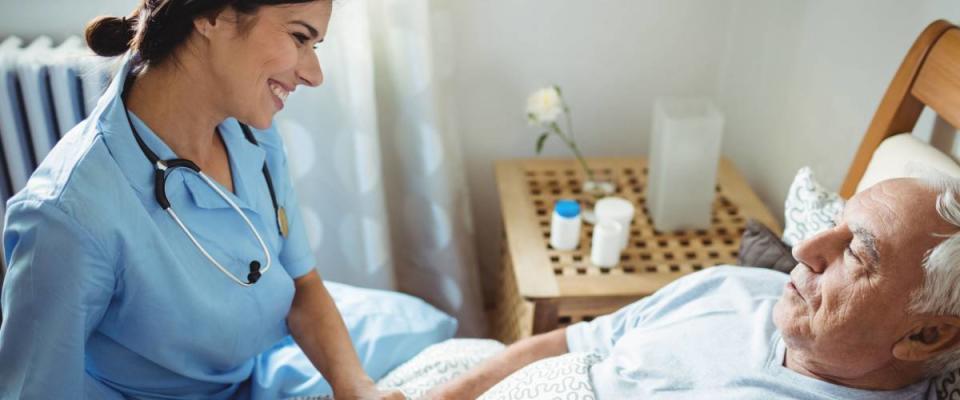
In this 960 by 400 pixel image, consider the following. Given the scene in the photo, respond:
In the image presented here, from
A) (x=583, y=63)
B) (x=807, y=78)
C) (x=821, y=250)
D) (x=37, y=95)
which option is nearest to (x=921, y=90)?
(x=821, y=250)

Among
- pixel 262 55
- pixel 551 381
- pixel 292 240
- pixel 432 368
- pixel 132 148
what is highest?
pixel 262 55

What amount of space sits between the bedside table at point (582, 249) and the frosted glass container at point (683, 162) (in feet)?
0.15

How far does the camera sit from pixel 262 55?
3.63ft

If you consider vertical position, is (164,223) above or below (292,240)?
above

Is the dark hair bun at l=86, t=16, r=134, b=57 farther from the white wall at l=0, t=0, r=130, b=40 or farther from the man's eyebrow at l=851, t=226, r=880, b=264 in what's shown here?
the man's eyebrow at l=851, t=226, r=880, b=264

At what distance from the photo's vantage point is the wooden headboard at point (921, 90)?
1.26 meters

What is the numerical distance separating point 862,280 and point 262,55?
840 millimetres

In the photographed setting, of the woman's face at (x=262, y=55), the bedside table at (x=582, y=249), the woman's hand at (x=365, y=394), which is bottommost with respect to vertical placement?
the woman's hand at (x=365, y=394)

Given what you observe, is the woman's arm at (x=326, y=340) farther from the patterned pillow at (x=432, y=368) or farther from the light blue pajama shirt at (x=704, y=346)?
the light blue pajama shirt at (x=704, y=346)

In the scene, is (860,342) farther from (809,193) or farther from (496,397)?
(496,397)

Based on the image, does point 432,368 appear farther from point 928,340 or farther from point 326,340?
point 928,340

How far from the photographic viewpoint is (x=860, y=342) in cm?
108

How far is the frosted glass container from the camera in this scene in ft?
5.54

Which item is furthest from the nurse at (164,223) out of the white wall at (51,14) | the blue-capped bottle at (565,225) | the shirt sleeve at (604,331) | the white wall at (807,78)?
the white wall at (807,78)
